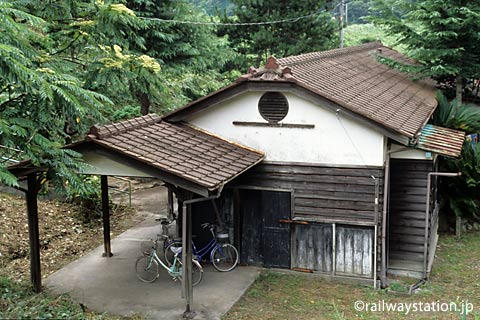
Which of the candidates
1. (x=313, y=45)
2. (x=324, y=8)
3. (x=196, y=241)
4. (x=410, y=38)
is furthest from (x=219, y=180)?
(x=324, y=8)

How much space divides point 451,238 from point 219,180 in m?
7.55

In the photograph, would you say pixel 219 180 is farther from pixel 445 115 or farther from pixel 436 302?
pixel 445 115

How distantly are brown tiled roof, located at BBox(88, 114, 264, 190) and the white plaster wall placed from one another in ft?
0.82

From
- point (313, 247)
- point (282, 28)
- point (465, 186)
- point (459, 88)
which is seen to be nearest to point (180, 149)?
point (313, 247)

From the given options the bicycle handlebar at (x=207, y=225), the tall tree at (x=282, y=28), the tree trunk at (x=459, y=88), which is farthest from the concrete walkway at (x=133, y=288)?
the tall tree at (x=282, y=28)

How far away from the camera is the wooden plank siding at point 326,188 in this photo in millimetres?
10141

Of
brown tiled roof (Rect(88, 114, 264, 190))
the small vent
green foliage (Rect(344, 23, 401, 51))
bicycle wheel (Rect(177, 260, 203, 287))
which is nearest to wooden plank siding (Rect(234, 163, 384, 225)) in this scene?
brown tiled roof (Rect(88, 114, 264, 190))

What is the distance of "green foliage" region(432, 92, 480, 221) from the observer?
13234 millimetres

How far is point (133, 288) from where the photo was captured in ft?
32.1

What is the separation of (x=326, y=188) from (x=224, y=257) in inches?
99.7

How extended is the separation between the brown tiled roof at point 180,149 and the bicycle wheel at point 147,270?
2.19 meters

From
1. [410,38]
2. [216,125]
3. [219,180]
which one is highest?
[410,38]

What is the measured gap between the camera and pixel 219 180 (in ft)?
28.2

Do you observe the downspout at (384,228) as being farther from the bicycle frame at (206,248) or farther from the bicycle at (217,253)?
the bicycle frame at (206,248)
